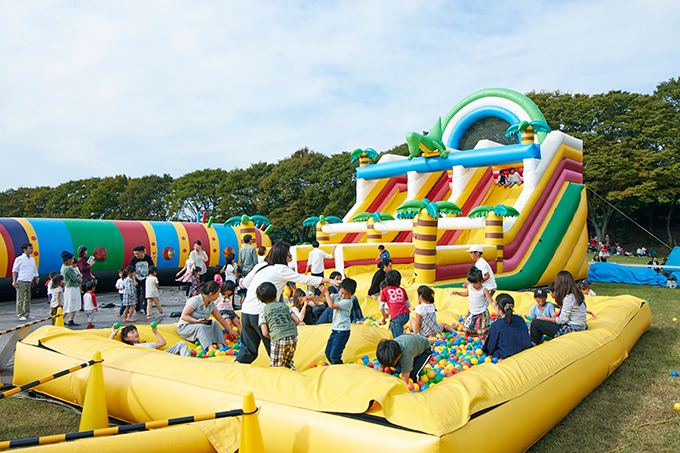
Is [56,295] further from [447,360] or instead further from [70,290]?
[447,360]

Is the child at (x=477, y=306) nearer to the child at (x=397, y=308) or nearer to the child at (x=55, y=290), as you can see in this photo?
the child at (x=397, y=308)

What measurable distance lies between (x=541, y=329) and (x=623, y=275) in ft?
26.4

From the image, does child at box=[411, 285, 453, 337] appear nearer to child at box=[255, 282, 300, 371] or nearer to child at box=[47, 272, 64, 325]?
child at box=[255, 282, 300, 371]

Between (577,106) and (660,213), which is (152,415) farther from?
(660,213)

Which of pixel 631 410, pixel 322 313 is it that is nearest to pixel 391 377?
pixel 631 410

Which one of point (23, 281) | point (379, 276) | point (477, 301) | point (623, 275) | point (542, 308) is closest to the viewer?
point (477, 301)

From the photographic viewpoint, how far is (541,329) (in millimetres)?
4680

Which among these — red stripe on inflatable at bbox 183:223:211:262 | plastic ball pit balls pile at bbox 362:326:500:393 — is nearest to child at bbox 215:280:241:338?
plastic ball pit balls pile at bbox 362:326:500:393

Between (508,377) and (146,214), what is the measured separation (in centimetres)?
3514

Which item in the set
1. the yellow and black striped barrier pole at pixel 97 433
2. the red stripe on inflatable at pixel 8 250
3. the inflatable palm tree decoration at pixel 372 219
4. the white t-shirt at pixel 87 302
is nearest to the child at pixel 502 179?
the inflatable palm tree decoration at pixel 372 219

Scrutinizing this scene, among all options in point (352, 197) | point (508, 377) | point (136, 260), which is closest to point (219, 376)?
point (508, 377)

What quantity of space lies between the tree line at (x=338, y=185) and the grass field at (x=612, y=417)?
13.9 metres

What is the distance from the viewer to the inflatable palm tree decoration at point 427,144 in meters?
9.23

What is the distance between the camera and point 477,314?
16.1 ft
